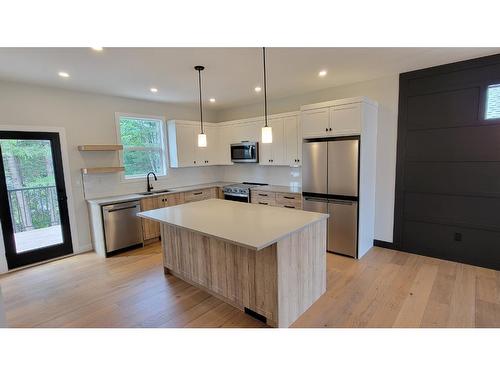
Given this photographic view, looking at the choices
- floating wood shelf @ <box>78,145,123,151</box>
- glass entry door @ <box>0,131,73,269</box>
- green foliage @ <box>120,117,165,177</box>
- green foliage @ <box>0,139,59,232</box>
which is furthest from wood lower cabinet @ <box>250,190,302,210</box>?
→ green foliage @ <box>0,139,59,232</box>

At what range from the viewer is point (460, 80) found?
3.10 metres

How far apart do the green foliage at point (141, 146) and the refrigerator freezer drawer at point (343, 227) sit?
350 centimetres

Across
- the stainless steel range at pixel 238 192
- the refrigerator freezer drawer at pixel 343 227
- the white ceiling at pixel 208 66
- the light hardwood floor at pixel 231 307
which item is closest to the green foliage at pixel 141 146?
the white ceiling at pixel 208 66

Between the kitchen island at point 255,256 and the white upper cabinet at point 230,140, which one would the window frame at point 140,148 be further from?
the kitchen island at point 255,256

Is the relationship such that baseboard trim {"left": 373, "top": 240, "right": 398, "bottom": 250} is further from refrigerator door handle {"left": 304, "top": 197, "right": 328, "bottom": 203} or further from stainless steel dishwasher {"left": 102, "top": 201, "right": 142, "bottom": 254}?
stainless steel dishwasher {"left": 102, "top": 201, "right": 142, "bottom": 254}

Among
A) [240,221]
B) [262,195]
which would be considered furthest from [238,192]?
[240,221]

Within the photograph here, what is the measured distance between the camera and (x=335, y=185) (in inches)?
142

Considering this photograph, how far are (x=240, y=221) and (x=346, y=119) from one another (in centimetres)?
216

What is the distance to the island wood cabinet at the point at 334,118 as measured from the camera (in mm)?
3320

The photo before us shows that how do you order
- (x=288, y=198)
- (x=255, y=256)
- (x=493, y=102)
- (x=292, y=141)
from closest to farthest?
(x=255, y=256)
(x=493, y=102)
(x=288, y=198)
(x=292, y=141)

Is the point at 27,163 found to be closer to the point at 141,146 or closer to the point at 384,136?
the point at 141,146

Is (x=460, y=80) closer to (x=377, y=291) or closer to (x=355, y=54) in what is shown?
(x=355, y=54)
